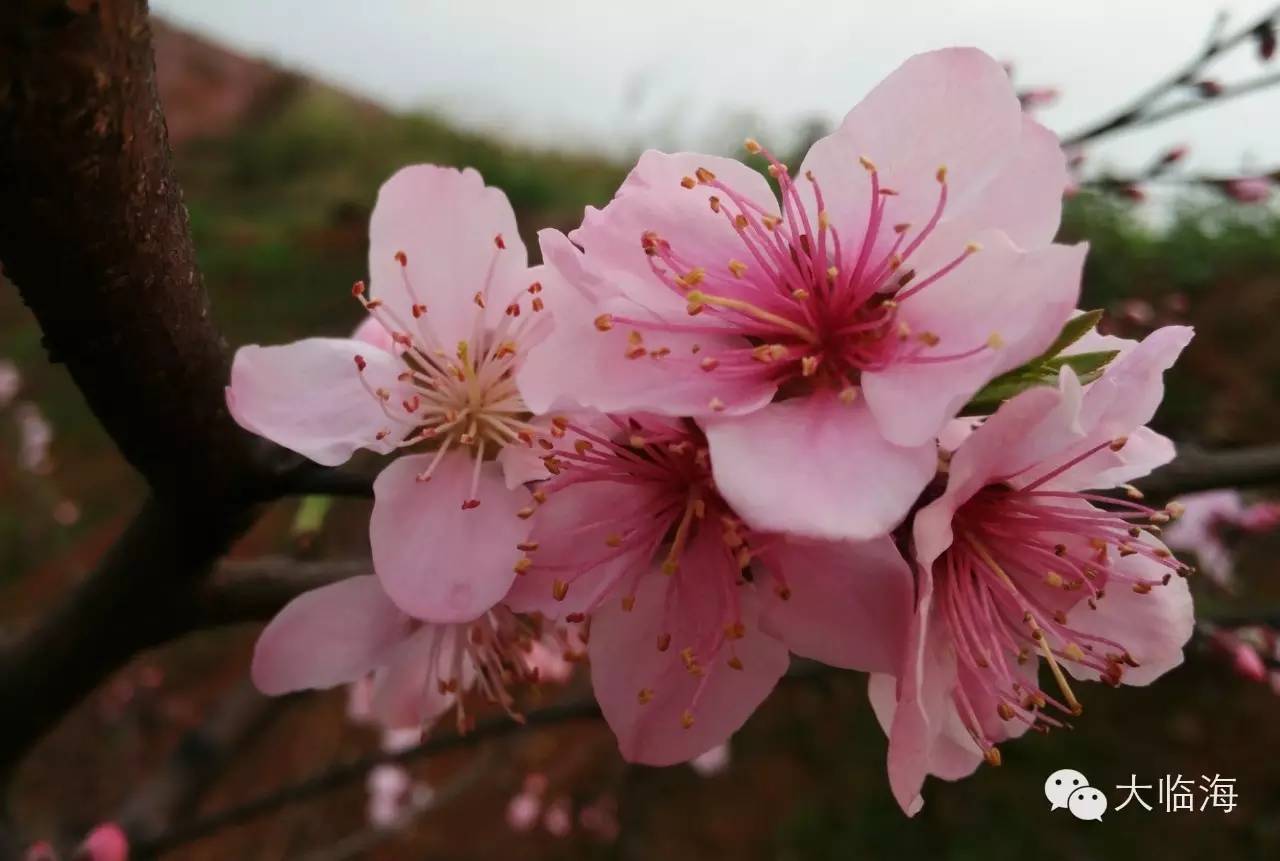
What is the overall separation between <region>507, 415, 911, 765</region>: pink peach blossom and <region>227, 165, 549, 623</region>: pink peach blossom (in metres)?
0.02

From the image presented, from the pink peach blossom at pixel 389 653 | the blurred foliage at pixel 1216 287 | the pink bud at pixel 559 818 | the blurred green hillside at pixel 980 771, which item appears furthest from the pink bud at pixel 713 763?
the pink peach blossom at pixel 389 653

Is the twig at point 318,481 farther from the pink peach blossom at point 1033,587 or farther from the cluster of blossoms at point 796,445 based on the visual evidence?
the pink peach blossom at point 1033,587

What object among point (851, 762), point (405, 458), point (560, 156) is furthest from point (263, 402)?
point (560, 156)

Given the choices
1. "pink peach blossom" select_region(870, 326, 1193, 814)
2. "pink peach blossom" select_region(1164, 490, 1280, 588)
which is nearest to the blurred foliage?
"pink peach blossom" select_region(1164, 490, 1280, 588)

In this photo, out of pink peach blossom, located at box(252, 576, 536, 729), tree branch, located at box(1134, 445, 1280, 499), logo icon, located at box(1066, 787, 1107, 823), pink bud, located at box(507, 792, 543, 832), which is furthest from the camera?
pink bud, located at box(507, 792, 543, 832)

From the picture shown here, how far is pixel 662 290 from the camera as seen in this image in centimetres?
30

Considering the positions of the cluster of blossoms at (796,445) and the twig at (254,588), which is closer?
the cluster of blossoms at (796,445)

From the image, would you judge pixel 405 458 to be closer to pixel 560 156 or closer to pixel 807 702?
pixel 807 702

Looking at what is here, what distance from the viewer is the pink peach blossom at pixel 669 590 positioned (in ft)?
0.96

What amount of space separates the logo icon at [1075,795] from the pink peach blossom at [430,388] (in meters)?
0.60

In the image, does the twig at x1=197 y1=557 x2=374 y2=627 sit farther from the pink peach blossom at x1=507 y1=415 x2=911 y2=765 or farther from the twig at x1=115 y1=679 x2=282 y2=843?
the twig at x1=115 y1=679 x2=282 y2=843

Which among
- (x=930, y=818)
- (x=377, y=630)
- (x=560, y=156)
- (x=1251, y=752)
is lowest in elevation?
(x=930, y=818)

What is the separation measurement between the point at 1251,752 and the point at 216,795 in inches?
84.4

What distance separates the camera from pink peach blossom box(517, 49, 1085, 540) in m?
0.25
